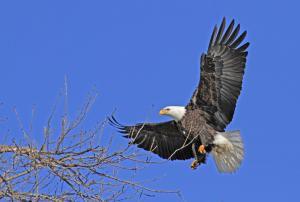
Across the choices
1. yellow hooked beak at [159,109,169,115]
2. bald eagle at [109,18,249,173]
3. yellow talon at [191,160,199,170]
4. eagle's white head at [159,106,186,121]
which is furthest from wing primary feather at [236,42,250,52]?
yellow talon at [191,160,199,170]

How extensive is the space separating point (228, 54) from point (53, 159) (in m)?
5.06

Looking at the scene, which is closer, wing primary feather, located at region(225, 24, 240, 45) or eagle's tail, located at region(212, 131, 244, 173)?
eagle's tail, located at region(212, 131, 244, 173)

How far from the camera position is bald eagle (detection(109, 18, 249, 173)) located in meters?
9.50

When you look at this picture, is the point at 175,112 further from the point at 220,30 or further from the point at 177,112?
the point at 220,30

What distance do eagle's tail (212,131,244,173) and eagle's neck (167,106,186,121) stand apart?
0.60 m

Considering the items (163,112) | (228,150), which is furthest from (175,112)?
(228,150)

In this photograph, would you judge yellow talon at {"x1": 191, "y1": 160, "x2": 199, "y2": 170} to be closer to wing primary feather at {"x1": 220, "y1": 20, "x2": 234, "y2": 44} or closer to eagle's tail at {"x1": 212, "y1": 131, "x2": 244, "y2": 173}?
eagle's tail at {"x1": 212, "y1": 131, "x2": 244, "y2": 173}

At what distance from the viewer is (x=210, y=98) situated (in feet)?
31.5

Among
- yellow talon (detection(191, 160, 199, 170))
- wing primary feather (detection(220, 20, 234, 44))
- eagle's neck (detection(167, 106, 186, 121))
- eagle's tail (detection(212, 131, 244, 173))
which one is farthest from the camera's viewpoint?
yellow talon (detection(191, 160, 199, 170))

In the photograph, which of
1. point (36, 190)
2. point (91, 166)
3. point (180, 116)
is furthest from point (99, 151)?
point (180, 116)

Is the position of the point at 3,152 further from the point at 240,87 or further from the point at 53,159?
the point at 240,87

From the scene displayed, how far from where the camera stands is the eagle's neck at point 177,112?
9.64m

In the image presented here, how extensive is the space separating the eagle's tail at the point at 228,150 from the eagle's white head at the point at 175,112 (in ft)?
1.99

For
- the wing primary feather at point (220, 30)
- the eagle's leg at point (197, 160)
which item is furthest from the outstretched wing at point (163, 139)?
the wing primary feather at point (220, 30)
